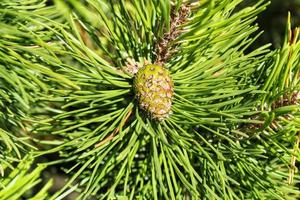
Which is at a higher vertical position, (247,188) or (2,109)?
(2,109)

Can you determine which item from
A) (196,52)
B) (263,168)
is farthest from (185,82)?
(263,168)

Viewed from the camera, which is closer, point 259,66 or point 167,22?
point 167,22

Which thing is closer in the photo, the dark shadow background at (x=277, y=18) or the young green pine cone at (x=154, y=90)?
the young green pine cone at (x=154, y=90)

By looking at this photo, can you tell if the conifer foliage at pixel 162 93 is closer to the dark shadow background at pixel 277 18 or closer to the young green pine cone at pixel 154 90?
the young green pine cone at pixel 154 90

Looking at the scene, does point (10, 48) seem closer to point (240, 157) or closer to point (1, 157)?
point (1, 157)

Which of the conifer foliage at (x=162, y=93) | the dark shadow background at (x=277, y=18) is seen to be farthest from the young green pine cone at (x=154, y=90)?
the dark shadow background at (x=277, y=18)

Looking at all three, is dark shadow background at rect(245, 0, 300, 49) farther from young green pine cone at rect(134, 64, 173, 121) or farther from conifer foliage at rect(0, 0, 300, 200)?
young green pine cone at rect(134, 64, 173, 121)

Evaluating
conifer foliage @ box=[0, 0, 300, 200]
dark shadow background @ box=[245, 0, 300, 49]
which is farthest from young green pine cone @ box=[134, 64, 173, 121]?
dark shadow background @ box=[245, 0, 300, 49]
